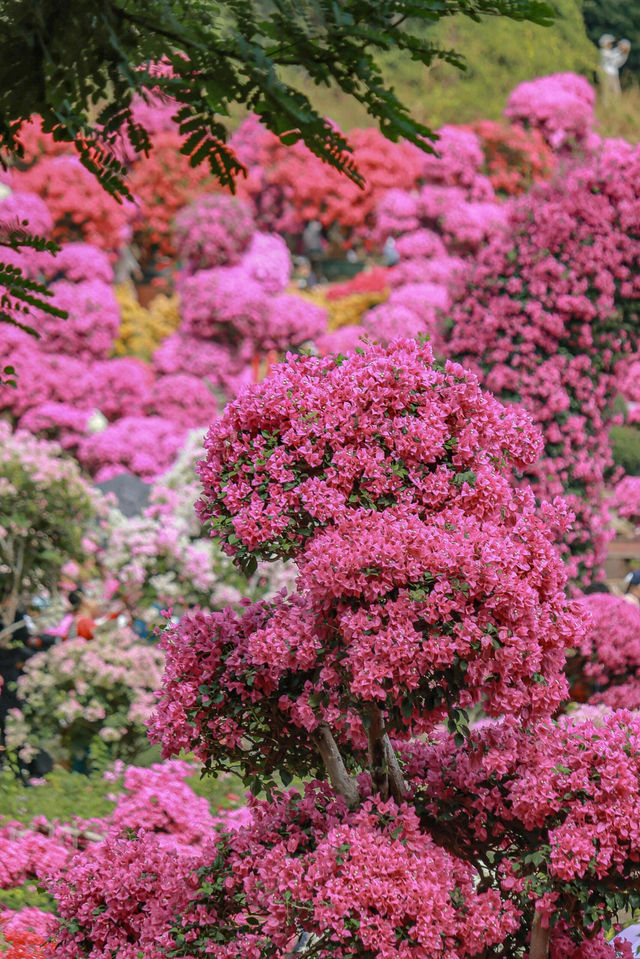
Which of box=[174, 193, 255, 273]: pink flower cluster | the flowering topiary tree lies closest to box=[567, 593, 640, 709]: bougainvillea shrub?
the flowering topiary tree

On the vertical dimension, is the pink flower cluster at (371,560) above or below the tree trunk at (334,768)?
above

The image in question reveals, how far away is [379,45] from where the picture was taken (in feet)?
7.79

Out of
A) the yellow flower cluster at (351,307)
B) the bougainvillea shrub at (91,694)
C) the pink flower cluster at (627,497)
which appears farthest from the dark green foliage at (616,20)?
the bougainvillea shrub at (91,694)

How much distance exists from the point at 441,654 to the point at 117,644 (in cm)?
467

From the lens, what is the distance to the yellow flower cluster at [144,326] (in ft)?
57.1

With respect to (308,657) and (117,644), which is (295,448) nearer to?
(308,657)

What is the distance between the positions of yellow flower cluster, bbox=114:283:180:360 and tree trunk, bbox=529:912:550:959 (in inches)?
587

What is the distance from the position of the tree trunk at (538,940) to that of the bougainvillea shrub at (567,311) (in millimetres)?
4089

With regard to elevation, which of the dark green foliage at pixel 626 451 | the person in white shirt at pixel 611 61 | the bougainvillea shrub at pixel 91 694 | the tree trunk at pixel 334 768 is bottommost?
the tree trunk at pixel 334 768

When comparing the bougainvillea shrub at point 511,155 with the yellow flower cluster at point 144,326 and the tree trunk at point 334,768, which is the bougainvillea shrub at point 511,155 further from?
the tree trunk at point 334,768

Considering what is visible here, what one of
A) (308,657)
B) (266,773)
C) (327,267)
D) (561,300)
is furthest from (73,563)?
(327,267)

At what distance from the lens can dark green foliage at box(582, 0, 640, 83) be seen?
2033cm

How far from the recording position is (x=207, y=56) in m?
2.44

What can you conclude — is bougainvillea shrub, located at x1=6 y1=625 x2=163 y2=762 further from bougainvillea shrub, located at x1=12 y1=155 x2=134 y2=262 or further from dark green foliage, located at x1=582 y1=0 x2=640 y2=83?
dark green foliage, located at x1=582 y1=0 x2=640 y2=83
